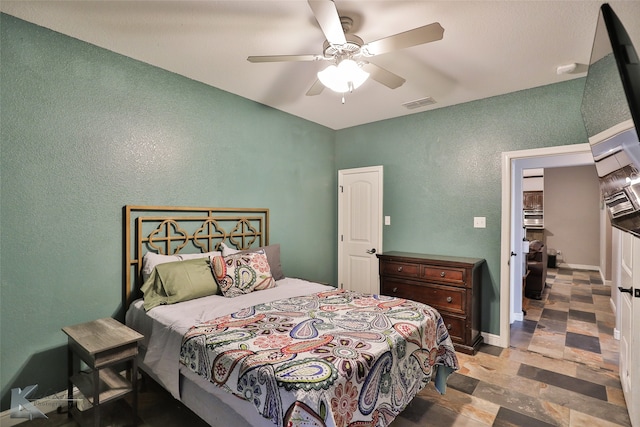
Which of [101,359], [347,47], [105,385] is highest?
[347,47]

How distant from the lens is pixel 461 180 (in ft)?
11.8

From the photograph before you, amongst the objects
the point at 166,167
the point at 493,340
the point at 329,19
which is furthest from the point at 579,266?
the point at 166,167

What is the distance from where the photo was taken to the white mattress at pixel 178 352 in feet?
5.53

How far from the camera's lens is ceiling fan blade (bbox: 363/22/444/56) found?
1.65 m

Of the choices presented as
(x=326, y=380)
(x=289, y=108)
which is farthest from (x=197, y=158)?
(x=326, y=380)

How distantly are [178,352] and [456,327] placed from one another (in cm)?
262

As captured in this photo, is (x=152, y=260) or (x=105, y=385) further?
(x=152, y=260)

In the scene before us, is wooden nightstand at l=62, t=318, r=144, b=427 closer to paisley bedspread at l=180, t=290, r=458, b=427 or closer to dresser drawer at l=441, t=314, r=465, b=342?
paisley bedspread at l=180, t=290, r=458, b=427

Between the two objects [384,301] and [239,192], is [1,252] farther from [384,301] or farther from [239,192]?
[384,301]

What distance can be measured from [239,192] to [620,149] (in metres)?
3.13

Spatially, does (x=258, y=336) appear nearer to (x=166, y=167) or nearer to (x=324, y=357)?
(x=324, y=357)

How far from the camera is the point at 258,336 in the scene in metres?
1.79

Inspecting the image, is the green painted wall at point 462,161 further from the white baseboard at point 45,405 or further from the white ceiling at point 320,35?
the white baseboard at point 45,405

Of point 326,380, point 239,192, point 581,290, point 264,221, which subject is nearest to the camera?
point 326,380
